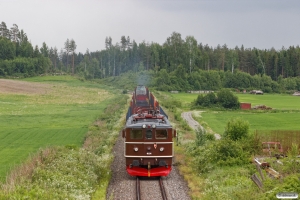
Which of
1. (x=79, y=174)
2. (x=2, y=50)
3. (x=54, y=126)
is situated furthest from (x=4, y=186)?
(x=2, y=50)

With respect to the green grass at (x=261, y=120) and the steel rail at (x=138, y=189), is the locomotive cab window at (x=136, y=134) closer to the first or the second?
the steel rail at (x=138, y=189)

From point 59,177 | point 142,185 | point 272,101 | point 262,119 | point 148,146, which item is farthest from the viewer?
point 272,101

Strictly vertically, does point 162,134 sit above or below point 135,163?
above

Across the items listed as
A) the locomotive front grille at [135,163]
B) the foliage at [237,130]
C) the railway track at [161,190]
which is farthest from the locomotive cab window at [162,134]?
the foliage at [237,130]

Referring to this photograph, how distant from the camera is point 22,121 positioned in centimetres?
4575

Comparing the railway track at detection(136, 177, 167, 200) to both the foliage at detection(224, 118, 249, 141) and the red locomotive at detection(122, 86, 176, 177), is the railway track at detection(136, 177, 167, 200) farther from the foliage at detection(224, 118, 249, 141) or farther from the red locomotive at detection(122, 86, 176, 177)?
the foliage at detection(224, 118, 249, 141)

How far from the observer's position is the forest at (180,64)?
11981 cm

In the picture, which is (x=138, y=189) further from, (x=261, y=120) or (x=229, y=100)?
(x=229, y=100)

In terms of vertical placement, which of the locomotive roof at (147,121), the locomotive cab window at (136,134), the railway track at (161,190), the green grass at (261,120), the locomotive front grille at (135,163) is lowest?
the green grass at (261,120)

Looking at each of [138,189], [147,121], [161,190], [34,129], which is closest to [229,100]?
[34,129]

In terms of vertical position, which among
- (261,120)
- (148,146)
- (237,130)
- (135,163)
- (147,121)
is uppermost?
(147,121)

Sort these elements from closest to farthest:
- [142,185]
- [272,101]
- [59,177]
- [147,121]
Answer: [59,177]
[142,185]
[147,121]
[272,101]

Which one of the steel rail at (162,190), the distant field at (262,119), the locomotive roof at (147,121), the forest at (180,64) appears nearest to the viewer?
the steel rail at (162,190)

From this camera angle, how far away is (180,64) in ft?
387
